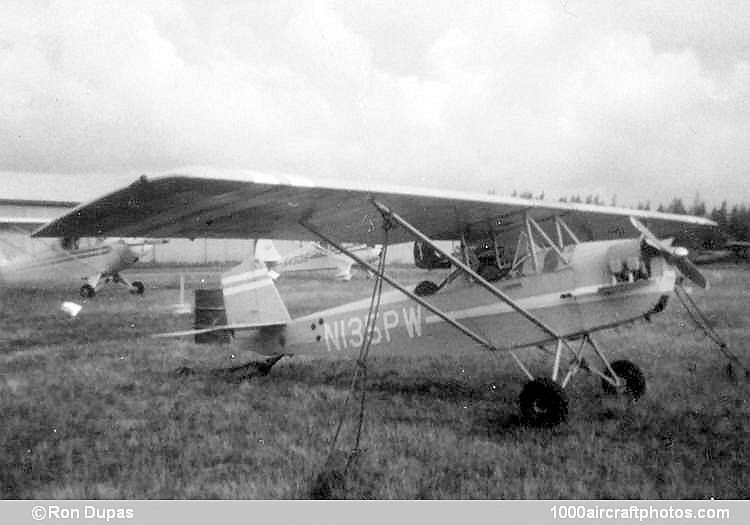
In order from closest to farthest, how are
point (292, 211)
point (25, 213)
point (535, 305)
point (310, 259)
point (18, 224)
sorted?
point (292, 211) < point (535, 305) < point (18, 224) < point (310, 259) < point (25, 213)

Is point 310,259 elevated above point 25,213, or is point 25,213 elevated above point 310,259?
point 25,213

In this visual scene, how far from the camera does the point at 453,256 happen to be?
608 cm

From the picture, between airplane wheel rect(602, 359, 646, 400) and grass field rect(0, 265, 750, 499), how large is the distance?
0.12 metres

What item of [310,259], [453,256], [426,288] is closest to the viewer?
[453,256]

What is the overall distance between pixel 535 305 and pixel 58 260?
59.8ft

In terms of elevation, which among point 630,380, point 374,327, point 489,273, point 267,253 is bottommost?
point 630,380

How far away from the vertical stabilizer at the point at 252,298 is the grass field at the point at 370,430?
2.47 ft

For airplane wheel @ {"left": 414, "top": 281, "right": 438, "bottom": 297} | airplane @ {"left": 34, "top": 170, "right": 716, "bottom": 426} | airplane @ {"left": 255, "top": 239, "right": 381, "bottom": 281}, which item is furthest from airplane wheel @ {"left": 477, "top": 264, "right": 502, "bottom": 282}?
airplane @ {"left": 255, "top": 239, "right": 381, "bottom": 281}

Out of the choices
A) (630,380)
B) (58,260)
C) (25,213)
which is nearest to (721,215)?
(630,380)

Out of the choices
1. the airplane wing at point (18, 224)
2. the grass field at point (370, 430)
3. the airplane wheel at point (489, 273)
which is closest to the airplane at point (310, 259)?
the airplane wing at point (18, 224)

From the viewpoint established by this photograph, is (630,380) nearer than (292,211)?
No

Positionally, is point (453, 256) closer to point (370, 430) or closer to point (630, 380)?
point (370, 430)

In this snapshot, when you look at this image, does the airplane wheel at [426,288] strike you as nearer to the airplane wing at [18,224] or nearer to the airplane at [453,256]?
the airplane at [453,256]
